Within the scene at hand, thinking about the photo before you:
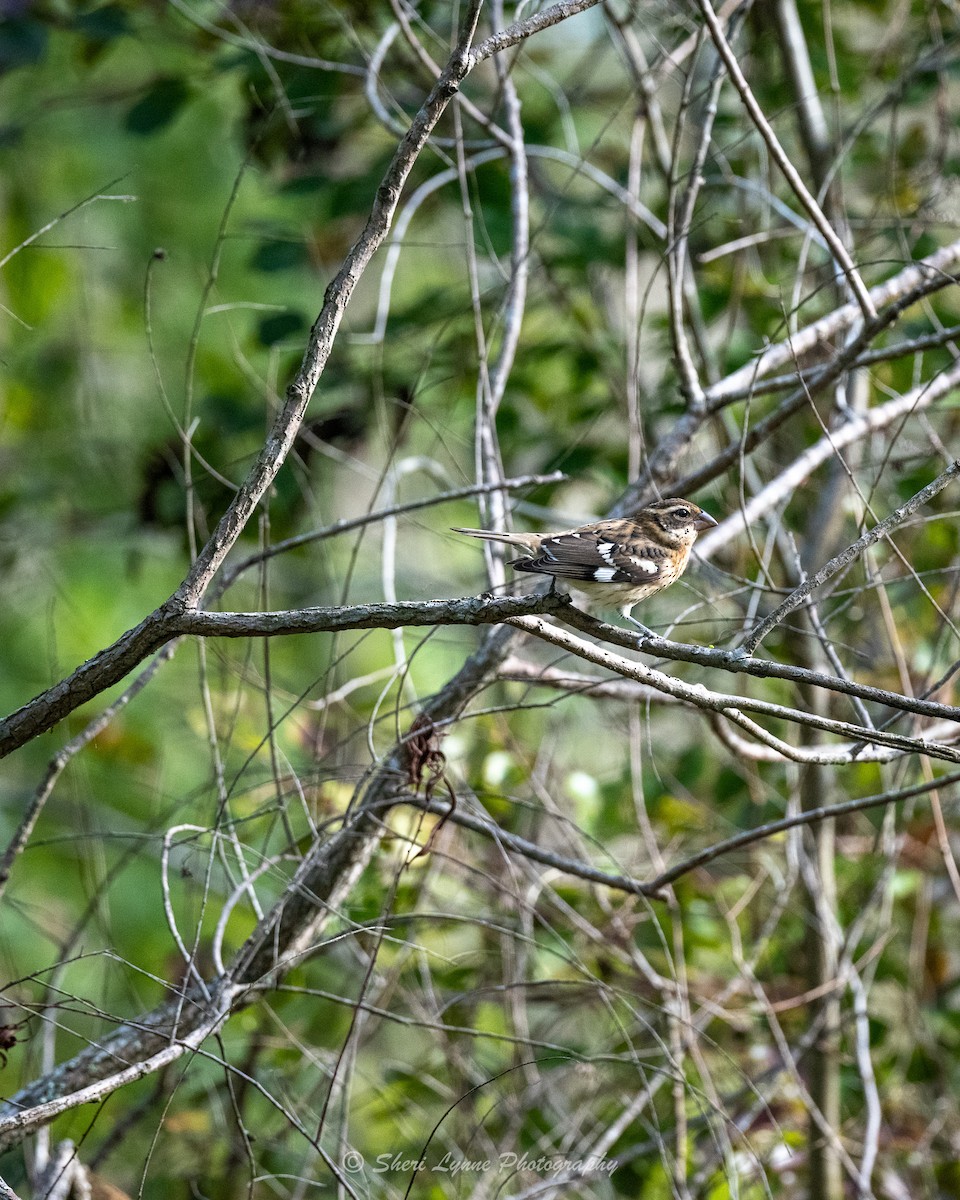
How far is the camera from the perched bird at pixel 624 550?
3.71 m

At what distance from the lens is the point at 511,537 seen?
11.9 feet

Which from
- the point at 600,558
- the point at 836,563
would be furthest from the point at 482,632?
the point at 836,563

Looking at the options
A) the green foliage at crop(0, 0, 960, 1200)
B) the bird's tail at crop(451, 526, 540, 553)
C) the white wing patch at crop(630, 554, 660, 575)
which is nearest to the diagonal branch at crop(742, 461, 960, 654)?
the green foliage at crop(0, 0, 960, 1200)

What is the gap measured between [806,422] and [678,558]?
2.15m

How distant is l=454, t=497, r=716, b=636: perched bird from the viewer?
3713 millimetres

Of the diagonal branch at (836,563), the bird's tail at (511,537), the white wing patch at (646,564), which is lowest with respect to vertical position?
the diagonal branch at (836,563)

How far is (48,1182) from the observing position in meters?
3.14

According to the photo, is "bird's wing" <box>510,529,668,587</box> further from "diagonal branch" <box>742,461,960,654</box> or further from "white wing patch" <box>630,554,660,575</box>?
"diagonal branch" <box>742,461,960,654</box>

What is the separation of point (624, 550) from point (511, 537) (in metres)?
0.40

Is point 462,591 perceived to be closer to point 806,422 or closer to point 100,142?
point 806,422

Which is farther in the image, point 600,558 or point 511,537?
point 600,558

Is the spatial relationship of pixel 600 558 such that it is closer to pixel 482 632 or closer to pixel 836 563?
pixel 482 632

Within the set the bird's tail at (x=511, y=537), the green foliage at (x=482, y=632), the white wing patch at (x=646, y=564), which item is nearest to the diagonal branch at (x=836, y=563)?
the green foliage at (x=482, y=632)

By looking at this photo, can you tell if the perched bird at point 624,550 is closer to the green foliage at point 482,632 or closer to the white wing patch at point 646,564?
the white wing patch at point 646,564
